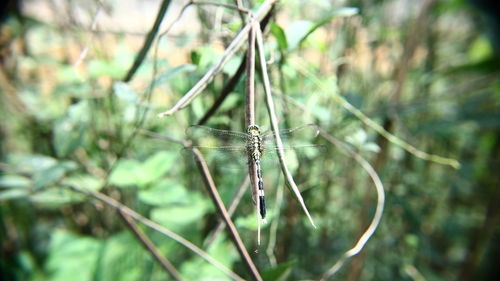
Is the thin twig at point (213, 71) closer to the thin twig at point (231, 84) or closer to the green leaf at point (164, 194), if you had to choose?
the thin twig at point (231, 84)

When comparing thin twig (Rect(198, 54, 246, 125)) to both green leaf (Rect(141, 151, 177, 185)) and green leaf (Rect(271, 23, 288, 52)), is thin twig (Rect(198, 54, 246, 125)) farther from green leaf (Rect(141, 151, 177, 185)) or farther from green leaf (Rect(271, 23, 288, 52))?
green leaf (Rect(141, 151, 177, 185))

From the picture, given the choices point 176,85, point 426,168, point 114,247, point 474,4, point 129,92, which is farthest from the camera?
point 426,168

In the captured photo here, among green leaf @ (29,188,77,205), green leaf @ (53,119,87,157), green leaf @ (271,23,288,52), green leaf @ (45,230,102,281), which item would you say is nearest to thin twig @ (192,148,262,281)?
green leaf @ (271,23,288,52)

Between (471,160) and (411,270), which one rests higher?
(471,160)

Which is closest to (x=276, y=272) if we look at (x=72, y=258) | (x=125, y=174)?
(x=125, y=174)

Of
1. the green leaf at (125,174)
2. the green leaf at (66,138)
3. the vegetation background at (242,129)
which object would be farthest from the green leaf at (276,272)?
the green leaf at (66,138)

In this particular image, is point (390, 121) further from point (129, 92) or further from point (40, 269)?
point (40, 269)

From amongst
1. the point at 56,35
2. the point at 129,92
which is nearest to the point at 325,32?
the point at 129,92
